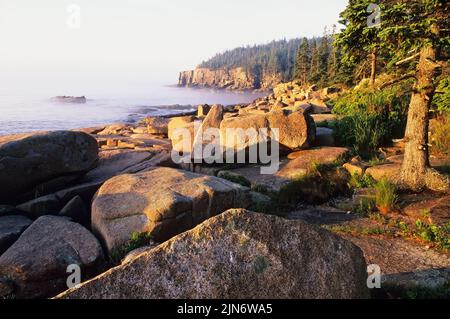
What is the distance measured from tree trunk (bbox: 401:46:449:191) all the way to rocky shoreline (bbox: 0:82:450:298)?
25.6 inches

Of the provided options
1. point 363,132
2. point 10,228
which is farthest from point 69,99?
point 10,228

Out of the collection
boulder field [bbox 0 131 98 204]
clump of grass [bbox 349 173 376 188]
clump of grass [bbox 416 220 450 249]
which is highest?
boulder field [bbox 0 131 98 204]

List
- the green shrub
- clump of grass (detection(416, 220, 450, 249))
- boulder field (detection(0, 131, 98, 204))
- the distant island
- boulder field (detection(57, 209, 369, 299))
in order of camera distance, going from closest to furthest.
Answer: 1. boulder field (detection(57, 209, 369, 299))
2. clump of grass (detection(416, 220, 450, 249))
3. boulder field (detection(0, 131, 98, 204))
4. the green shrub
5. the distant island

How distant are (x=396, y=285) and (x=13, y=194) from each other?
9.48 metres

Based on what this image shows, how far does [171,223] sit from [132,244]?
0.85 meters

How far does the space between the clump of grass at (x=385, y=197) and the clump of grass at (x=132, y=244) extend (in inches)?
200

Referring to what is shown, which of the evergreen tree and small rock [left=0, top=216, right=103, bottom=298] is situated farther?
the evergreen tree

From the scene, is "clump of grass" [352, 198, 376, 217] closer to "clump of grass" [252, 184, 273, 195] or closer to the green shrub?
"clump of grass" [252, 184, 273, 195]

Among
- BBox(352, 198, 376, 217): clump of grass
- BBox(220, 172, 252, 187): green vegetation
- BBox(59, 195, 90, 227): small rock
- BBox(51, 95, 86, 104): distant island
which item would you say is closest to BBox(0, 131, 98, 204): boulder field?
BBox(59, 195, 90, 227): small rock

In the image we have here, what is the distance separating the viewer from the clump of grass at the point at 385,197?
27.6 feet

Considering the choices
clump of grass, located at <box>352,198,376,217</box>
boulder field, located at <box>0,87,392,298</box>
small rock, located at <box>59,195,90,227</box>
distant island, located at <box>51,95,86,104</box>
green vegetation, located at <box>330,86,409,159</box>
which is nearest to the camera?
boulder field, located at <box>0,87,392,298</box>

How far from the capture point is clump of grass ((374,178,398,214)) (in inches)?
331

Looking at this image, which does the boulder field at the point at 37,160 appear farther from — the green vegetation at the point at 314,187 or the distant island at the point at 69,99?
the distant island at the point at 69,99

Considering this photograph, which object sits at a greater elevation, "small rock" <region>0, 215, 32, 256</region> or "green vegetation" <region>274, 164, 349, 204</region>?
"green vegetation" <region>274, 164, 349, 204</region>
